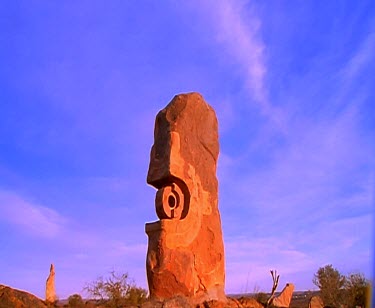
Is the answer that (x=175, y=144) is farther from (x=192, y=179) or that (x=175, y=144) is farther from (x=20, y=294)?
(x=20, y=294)

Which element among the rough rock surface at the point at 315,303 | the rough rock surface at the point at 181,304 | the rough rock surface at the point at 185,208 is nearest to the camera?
the rough rock surface at the point at 181,304

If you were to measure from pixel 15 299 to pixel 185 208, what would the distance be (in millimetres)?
5961

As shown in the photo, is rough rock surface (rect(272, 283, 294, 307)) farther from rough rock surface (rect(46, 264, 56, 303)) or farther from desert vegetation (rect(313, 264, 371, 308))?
rough rock surface (rect(46, 264, 56, 303))

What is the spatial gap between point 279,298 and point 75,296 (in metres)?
8.65

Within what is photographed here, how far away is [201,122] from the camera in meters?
14.7

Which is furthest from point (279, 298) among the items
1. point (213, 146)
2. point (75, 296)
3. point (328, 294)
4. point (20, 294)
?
point (20, 294)

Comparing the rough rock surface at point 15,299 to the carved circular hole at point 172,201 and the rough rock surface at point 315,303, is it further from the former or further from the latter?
the rough rock surface at point 315,303

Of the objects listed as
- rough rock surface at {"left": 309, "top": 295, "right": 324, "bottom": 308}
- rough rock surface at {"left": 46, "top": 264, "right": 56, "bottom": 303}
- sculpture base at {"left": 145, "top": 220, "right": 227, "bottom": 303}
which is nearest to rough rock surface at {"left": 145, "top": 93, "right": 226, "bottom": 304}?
sculpture base at {"left": 145, "top": 220, "right": 227, "bottom": 303}

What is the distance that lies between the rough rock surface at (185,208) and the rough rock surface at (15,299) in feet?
13.6

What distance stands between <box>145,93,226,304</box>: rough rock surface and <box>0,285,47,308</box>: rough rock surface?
4153mm

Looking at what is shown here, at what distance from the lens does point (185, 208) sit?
13406 millimetres

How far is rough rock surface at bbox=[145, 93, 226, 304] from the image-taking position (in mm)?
12453

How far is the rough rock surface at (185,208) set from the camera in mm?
12453

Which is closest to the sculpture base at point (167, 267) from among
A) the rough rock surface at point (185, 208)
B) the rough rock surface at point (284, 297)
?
the rough rock surface at point (185, 208)
